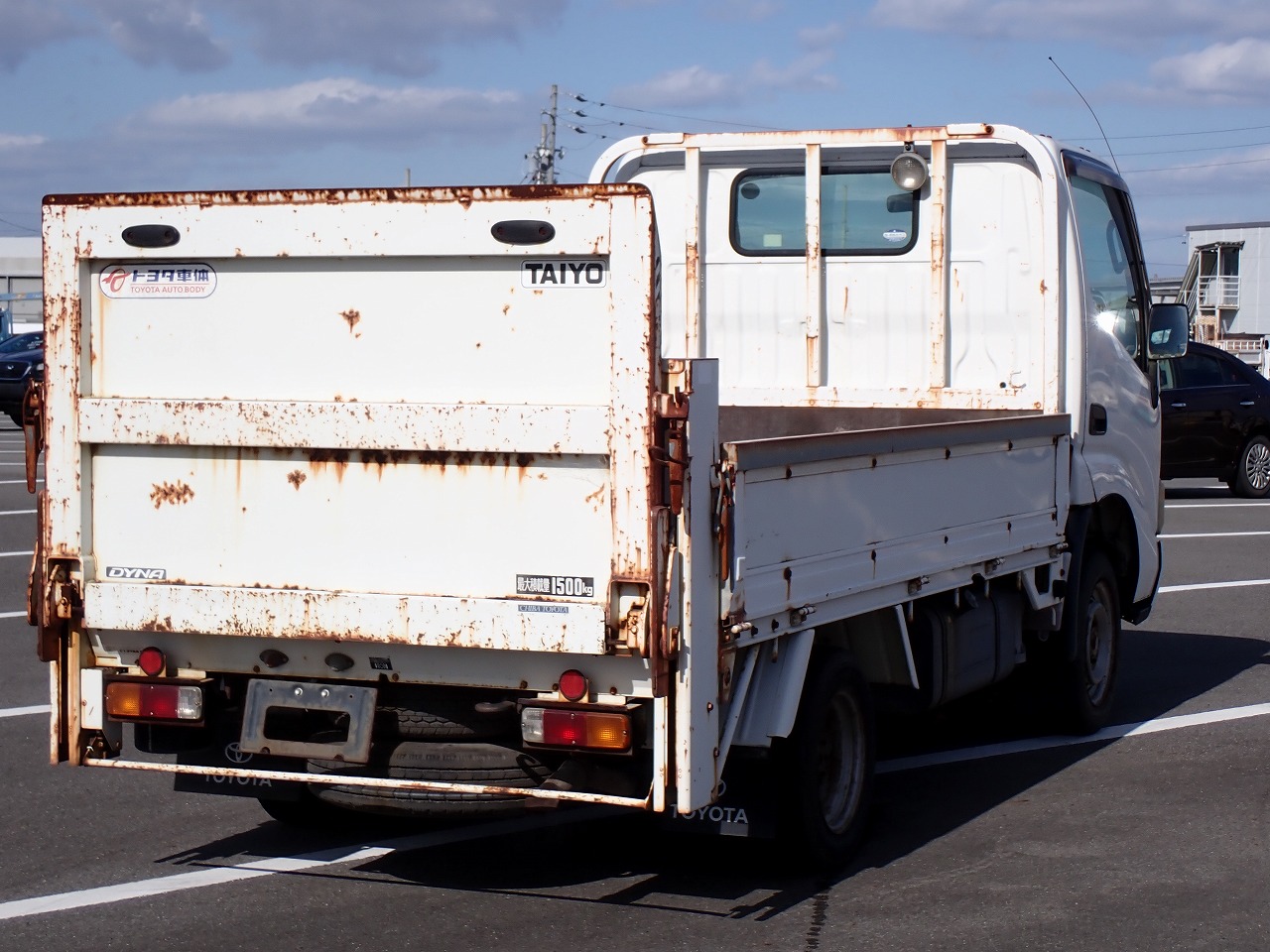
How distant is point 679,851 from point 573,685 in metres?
1.36

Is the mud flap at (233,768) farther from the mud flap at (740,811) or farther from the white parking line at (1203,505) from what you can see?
the white parking line at (1203,505)

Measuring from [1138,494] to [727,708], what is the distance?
431cm

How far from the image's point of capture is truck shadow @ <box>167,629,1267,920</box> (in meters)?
5.64

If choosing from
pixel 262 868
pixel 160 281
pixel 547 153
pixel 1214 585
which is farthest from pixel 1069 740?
pixel 547 153

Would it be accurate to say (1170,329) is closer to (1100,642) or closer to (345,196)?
(1100,642)

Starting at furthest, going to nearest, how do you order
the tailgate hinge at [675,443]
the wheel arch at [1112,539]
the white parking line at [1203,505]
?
the white parking line at [1203,505] → the wheel arch at [1112,539] → the tailgate hinge at [675,443]

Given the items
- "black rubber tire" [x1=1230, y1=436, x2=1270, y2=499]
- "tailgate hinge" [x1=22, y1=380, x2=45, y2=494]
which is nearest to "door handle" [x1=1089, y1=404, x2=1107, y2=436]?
"tailgate hinge" [x1=22, y1=380, x2=45, y2=494]

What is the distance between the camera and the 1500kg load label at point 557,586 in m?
4.93

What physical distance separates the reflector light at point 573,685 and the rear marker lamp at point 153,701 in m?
1.20

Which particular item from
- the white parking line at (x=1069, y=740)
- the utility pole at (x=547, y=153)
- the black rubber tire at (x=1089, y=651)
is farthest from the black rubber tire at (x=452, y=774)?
the utility pole at (x=547, y=153)

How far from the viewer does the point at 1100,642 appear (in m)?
8.45

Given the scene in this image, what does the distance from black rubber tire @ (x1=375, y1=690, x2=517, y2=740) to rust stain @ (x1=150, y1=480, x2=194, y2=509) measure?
0.88 metres

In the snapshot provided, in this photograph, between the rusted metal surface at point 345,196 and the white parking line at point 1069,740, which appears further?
the white parking line at point 1069,740

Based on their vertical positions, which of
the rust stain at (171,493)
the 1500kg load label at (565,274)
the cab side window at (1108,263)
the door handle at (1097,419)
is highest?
the cab side window at (1108,263)
